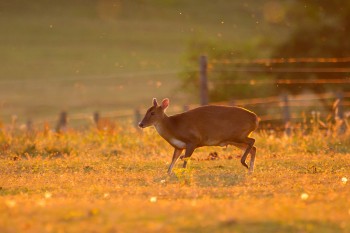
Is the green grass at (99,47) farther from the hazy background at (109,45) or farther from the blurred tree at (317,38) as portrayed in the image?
the blurred tree at (317,38)

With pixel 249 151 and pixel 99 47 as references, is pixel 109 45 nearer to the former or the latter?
pixel 99 47

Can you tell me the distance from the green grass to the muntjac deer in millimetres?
28154

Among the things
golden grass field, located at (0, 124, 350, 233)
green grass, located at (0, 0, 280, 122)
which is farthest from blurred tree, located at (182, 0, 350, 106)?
golden grass field, located at (0, 124, 350, 233)

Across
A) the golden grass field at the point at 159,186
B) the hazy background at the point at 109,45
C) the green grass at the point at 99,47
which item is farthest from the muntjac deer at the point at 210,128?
the green grass at the point at 99,47

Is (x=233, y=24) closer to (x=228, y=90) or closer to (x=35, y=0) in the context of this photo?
(x=35, y=0)

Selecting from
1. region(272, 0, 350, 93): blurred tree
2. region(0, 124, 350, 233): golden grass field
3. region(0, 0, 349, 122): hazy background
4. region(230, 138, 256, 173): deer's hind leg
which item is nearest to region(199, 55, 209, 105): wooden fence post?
region(0, 124, 350, 233): golden grass field

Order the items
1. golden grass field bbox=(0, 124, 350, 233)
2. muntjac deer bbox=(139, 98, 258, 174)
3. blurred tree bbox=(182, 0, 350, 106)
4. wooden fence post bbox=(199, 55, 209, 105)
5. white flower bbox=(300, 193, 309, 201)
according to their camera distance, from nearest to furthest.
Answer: golden grass field bbox=(0, 124, 350, 233), white flower bbox=(300, 193, 309, 201), muntjac deer bbox=(139, 98, 258, 174), wooden fence post bbox=(199, 55, 209, 105), blurred tree bbox=(182, 0, 350, 106)

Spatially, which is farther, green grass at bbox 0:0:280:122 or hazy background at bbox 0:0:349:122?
green grass at bbox 0:0:280:122

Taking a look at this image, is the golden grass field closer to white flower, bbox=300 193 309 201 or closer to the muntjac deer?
white flower, bbox=300 193 309 201

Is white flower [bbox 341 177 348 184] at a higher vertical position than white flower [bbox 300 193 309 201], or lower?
lower

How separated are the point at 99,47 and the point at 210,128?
55.0 meters

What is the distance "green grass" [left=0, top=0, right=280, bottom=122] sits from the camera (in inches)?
2218

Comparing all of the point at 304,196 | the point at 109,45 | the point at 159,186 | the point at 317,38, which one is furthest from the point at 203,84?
the point at 109,45

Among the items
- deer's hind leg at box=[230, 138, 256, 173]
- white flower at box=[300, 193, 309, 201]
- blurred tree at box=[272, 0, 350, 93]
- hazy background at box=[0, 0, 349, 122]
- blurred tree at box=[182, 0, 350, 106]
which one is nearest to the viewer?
white flower at box=[300, 193, 309, 201]
